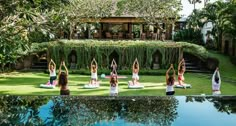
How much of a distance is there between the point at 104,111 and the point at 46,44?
26306 millimetres

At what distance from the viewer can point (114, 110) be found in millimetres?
3879

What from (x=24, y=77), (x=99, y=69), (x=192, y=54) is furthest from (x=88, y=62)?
(x=192, y=54)

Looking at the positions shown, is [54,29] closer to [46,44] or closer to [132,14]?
[46,44]

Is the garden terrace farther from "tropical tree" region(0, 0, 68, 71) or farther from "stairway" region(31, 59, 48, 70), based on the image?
"tropical tree" region(0, 0, 68, 71)

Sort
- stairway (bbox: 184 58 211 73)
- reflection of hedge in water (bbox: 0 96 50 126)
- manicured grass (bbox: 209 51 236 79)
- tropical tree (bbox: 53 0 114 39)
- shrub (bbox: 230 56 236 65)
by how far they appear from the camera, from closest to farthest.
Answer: reflection of hedge in water (bbox: 0 96 50 126) → manicured grass (bbox: 209 51 236 79) → stairway (bbox: 184 58 211 73) → shrub (bbox: 230 56 236 65) → tropical tree (bbox: 53 0 114 39)

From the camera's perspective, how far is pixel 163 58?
29.0 meters

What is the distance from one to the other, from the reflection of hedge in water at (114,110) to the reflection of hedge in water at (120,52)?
2443cm


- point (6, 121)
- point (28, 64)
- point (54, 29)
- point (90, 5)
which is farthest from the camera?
point (90, 5)

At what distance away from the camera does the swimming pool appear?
354 cm

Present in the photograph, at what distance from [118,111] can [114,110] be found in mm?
54

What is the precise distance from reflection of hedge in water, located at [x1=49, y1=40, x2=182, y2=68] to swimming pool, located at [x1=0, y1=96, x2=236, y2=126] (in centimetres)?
2435

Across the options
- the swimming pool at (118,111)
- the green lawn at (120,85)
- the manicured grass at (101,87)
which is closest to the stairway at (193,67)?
the green lawn at (120,85)

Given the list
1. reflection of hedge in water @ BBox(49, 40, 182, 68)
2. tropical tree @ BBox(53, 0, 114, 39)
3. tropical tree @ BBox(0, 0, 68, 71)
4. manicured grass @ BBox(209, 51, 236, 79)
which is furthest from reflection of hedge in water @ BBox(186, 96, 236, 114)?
tropical tree @ BBox(53, 0, 114, 39)

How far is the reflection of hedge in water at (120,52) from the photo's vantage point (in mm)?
28750
